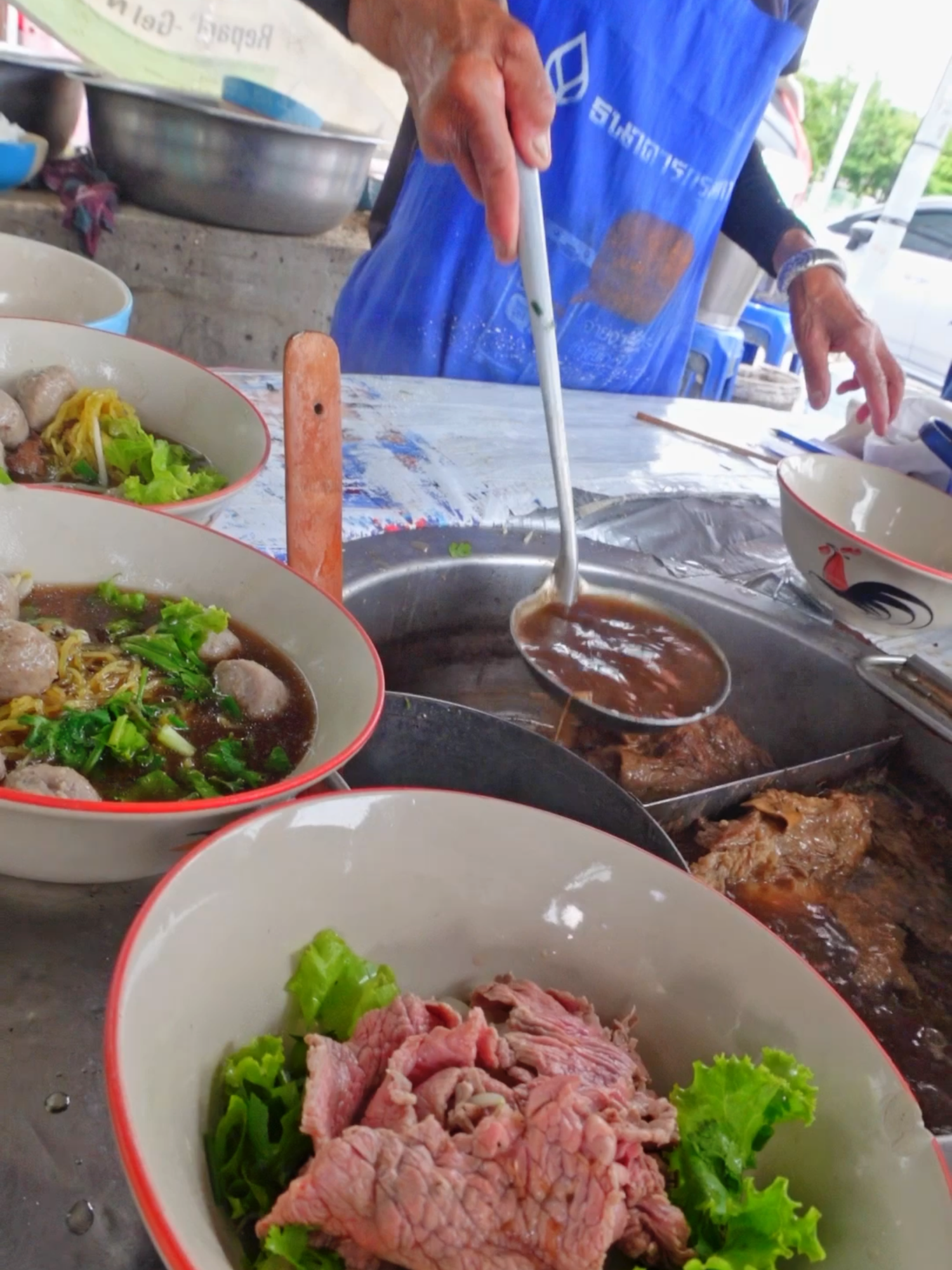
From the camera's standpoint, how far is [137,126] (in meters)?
4.05

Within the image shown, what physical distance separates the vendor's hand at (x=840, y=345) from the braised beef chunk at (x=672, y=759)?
54.5 inches

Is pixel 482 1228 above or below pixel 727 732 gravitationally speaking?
above

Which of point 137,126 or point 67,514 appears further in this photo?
point 137,126

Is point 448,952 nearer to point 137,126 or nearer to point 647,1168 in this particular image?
point 647,1168

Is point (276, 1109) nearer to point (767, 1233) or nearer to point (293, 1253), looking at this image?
point (293, 1253)

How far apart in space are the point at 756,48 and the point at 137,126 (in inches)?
108

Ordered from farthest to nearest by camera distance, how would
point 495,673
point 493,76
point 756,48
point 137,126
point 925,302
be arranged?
1. point 925,302
2. point 137,126
3. point 756,48
4. point 495,673
5. point 493,76

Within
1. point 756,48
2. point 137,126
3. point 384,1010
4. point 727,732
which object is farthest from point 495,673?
point 137,126

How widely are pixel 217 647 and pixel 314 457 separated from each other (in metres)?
0.36

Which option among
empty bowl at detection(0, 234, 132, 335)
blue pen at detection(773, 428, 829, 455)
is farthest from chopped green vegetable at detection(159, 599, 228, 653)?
blue pen at detection(773, 428, 829, 455)

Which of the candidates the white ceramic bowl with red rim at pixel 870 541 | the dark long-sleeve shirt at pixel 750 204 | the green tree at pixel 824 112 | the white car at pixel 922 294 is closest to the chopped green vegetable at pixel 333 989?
the white ceramic bowl with red rim at pixel 870 541

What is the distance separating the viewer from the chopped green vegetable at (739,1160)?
28.9 inches

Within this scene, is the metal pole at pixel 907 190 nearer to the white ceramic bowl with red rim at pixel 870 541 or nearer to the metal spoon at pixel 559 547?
the white ceramic bowl with red rim at pixel 870 541

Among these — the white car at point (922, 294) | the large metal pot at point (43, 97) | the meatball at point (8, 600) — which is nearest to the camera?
the meatball at point (8, 600)
